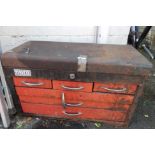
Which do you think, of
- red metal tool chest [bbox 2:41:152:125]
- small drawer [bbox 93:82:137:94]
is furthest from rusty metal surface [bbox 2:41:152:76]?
small drawer [bbox 93:82:137:94]

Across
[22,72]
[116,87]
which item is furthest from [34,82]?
[116,87]

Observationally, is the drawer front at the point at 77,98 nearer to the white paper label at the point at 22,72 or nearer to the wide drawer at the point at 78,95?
the wide drawer at the point at 78,95

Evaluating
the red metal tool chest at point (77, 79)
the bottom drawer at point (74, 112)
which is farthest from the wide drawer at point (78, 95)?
the bottom drawer at point (74, 112)

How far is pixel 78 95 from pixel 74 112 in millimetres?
195

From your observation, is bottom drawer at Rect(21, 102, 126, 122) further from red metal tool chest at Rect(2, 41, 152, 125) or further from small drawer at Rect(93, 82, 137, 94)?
small drawer at Rect(93, 82, 137, 94)

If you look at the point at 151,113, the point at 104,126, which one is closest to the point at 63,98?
the point at 104,126

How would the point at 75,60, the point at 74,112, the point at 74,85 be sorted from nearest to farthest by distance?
the point at 75,60 < the point at 74,85 < the point at 74,112

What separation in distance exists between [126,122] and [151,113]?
378 millimetres

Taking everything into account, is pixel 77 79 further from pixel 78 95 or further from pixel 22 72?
pixel 22 72

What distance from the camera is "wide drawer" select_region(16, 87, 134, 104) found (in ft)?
3.60

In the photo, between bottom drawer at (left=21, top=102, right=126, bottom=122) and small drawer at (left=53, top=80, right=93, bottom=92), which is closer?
small drawer at (left=53, top=80, right=93, bottom=92)

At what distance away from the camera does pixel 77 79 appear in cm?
104

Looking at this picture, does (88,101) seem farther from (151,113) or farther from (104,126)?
(151,113)

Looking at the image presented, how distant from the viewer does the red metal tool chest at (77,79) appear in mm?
983
